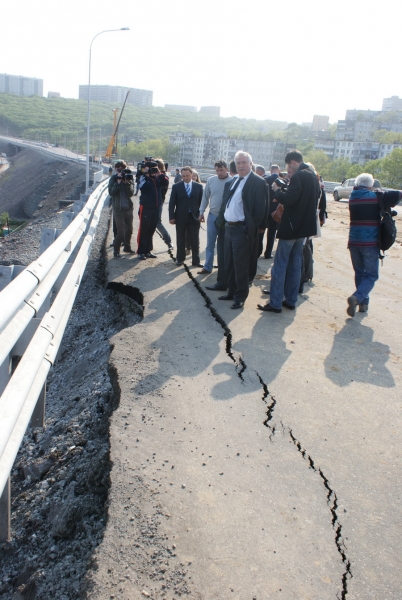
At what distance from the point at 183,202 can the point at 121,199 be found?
4.30ft

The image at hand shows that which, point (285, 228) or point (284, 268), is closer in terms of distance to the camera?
point (285, 228)

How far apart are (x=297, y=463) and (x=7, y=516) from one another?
1.71 m

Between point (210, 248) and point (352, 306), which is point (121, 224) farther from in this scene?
point (352, 306)

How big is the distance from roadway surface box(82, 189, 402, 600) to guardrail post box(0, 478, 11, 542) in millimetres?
564

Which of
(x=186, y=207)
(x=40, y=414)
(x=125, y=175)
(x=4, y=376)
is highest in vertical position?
(x=125, y=175)

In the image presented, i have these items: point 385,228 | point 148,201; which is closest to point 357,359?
point 385,228

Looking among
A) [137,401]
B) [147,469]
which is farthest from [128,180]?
[147,469]

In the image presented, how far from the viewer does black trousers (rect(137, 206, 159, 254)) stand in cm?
894

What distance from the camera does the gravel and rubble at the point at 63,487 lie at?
2605 mm

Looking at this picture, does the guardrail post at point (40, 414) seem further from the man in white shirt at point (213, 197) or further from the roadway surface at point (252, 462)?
the man in white shirt at point (213, 197)

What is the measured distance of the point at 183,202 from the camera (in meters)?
8.70

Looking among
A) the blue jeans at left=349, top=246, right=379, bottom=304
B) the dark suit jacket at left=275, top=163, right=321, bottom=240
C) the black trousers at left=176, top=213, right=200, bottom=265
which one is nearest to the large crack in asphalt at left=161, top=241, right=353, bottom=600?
the dark suit jacket at left=275, top=163, right=321, bottom=240

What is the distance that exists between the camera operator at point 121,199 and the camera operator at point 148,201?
0.29 metres

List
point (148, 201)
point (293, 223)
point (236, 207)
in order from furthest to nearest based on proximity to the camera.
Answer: point (148, 201), point (236, 207), point (293, 223)
